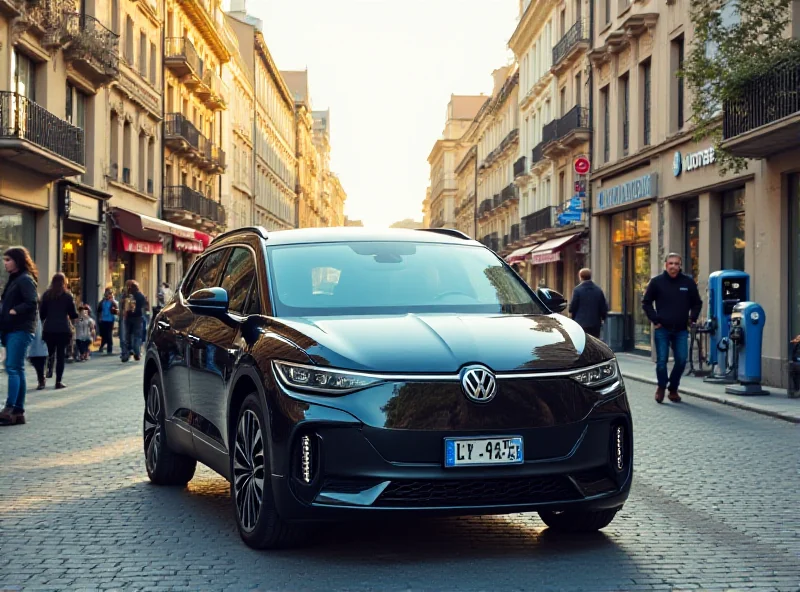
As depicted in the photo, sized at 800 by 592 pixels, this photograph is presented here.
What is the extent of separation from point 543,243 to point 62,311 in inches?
1181

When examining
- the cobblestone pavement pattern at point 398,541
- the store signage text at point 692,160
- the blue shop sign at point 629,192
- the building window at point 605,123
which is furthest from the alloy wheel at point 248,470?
the building window at point 605,123

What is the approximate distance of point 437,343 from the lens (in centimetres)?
529

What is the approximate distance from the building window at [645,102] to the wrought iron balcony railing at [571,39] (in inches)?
302

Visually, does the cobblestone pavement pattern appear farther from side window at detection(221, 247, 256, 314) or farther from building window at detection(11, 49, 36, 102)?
building window at detection(11, 49, 36, 102)

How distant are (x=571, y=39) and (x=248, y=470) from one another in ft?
115

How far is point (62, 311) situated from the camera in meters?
16.4

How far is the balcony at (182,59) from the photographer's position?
4053cm

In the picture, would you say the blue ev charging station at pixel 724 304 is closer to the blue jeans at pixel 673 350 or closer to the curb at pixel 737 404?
the curb at pixel 737 404

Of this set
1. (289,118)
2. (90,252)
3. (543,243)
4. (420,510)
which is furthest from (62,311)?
(289,118)

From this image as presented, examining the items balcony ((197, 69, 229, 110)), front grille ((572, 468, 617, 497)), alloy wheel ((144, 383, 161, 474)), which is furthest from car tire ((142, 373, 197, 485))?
balcony ((197, 69, 229, 110))

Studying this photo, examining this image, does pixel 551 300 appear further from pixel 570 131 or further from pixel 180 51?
pixel 180 51

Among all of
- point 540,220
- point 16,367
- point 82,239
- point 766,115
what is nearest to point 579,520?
point 16,367

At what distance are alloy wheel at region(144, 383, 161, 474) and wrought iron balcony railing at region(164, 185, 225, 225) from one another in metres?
33.5

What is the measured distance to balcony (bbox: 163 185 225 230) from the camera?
41.0m
